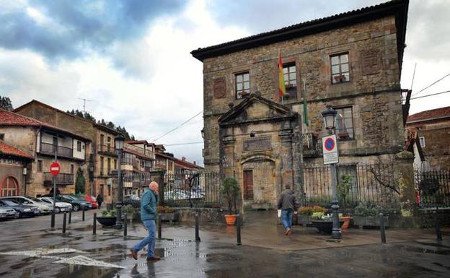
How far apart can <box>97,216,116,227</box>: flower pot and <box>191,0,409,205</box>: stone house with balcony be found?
17.2 ft

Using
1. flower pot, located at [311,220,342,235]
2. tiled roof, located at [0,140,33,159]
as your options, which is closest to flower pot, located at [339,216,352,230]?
flower pot, located at [311,220,342,235]

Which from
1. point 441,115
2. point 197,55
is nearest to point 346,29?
point 197,55

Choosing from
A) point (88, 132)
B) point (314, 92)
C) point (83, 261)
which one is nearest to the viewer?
point (83, 261)

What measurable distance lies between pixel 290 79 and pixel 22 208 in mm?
20064

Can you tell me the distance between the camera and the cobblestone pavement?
693 centimetres

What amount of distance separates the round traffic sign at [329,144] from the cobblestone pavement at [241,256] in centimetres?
270

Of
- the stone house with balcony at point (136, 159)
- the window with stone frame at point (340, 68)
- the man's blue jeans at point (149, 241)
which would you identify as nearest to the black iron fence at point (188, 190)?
the man's blue jeans at point (149, 241)

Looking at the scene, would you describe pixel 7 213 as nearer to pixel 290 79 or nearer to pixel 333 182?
pixel 290 79

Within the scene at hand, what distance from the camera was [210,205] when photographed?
58.1ft

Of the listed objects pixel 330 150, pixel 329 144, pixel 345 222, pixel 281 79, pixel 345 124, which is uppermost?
pixel 281 79

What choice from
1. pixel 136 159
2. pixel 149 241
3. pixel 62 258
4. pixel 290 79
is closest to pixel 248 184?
pixel 290 79

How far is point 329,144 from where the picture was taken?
441 inches

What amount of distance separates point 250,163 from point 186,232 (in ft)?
18.9

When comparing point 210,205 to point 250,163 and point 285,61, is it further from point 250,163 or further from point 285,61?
point 285,61
